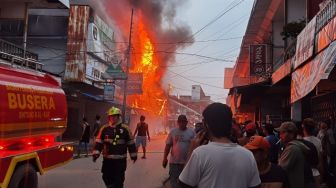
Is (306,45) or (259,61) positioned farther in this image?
(259,61)

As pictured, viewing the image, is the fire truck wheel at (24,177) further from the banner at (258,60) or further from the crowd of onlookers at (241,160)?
the banner at (258,60)

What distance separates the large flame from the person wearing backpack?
34463 millimetres

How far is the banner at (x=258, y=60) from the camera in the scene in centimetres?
2327

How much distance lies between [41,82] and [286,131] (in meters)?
5.81

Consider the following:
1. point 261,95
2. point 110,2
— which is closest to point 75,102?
point 110,2

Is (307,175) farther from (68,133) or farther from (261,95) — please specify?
(68,133)

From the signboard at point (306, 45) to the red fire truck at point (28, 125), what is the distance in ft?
18.8

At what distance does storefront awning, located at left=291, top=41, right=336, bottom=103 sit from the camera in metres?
8.19

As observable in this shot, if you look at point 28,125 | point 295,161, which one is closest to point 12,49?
point 28,125

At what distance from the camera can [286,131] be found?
5461 mm

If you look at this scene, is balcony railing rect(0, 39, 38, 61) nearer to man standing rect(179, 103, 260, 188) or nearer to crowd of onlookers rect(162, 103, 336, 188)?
crowd of onlookers rect(162, 103, 336, 188)

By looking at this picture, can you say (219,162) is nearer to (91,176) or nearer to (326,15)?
(326,15)

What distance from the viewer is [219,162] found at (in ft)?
9.98

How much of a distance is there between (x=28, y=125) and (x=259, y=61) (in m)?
16.5
